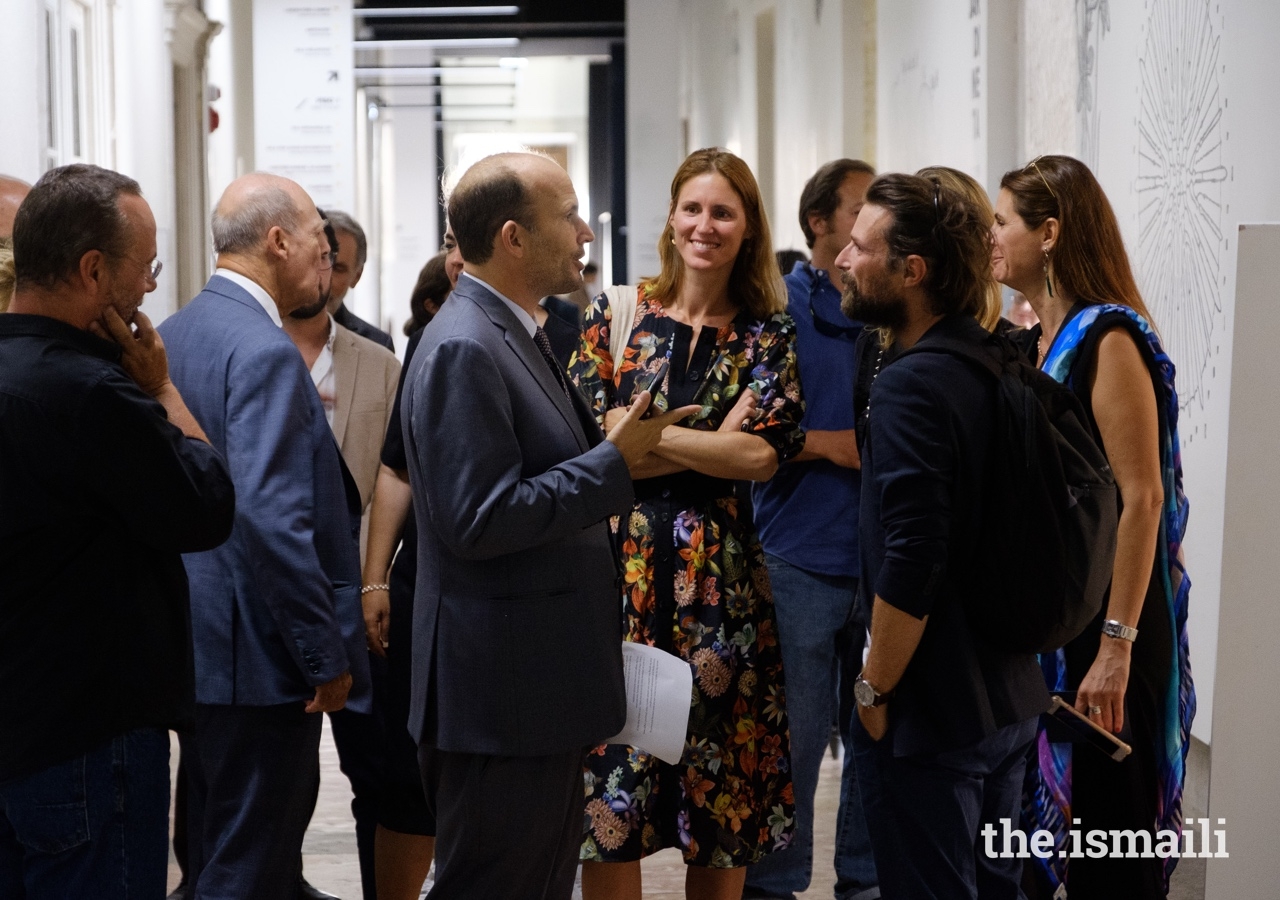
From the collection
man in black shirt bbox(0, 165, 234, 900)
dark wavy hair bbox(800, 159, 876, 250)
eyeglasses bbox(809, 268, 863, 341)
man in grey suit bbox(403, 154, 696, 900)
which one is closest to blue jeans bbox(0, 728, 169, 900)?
man in black shirt bbox(0, 165, 234, 900)

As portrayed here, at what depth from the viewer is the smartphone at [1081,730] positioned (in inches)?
102

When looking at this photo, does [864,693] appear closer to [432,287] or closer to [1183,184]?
[432,287]

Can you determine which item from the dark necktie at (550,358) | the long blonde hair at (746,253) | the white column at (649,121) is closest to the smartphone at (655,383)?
the long blonde hair at (746,253)

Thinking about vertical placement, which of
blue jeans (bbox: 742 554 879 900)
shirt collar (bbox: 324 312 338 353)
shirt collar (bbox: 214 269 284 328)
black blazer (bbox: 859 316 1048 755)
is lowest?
blue jeans (bbox: 742 554 879 900)

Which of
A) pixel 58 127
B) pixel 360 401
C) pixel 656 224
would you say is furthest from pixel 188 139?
pixel 360 401

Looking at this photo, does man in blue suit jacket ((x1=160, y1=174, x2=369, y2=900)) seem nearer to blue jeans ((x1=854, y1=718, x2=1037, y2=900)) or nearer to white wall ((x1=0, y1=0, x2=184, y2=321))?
blue jeans ((x1=854, y1=718, x2=1037, y2=900))

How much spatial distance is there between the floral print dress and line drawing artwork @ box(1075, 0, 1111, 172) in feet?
8.72

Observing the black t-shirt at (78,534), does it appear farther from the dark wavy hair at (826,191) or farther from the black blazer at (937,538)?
the dark wavy hair at (826,191)

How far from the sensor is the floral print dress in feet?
9.94

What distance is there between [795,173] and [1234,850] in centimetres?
971

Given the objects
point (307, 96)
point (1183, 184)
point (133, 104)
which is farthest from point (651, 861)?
point (307, 96)

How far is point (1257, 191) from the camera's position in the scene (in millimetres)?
3832

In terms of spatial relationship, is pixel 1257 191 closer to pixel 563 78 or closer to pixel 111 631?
pixel 111 631

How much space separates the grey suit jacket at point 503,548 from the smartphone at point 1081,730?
0.84m
